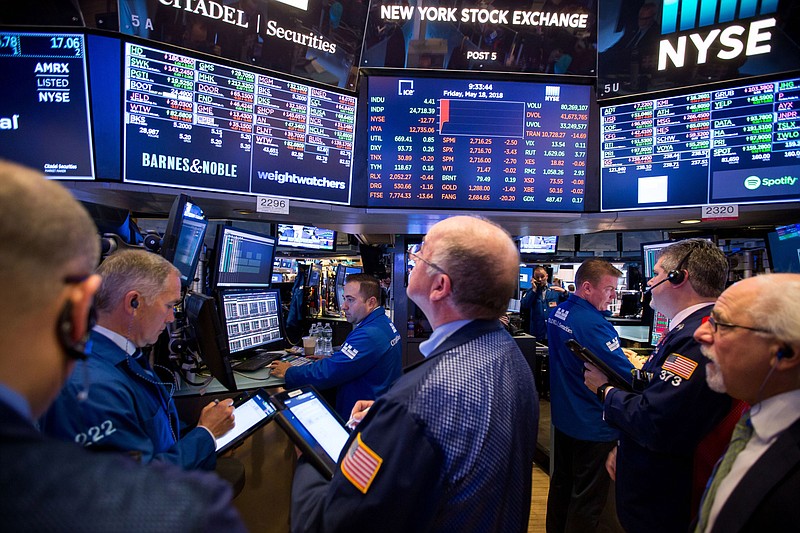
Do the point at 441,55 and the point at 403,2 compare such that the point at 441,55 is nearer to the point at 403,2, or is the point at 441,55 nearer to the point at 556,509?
the point at 403,2

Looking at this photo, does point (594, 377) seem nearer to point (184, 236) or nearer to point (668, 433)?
point (668, 433)

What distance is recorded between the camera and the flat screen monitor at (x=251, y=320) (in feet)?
9.44

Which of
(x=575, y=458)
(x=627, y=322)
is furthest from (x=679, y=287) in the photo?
A: (x=627, y=322)

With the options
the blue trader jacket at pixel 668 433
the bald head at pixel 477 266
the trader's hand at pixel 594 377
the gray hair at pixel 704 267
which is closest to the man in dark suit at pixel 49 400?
the bald head at pixel 477 266

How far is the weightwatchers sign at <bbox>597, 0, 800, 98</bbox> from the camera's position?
267cm

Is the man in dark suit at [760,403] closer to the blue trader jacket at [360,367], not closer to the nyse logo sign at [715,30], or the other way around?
the blue trader jacket at [360,367]

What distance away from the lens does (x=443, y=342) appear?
1196 mm

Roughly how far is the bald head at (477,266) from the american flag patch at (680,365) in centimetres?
100

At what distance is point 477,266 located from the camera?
1215mm

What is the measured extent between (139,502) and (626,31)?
12.1 ft

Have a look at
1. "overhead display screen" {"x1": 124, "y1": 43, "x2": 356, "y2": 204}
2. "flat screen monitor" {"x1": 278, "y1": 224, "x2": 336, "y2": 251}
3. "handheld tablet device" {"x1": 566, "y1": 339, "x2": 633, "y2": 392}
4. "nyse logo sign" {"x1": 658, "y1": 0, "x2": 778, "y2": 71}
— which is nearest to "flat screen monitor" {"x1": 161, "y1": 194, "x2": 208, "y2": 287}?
"overhead display screen" {"x1": 124, "y1": 43, "x2": 356, "y2": 204}

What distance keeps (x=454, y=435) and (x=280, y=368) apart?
2.03 meters

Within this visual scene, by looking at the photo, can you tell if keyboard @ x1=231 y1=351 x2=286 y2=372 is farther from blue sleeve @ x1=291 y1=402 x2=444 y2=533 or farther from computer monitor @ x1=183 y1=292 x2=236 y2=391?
blue sleeve @ x1=291 y1=402 x2=444 y2=533

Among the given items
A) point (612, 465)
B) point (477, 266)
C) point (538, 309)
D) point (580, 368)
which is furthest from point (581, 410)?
point (538, 309)
